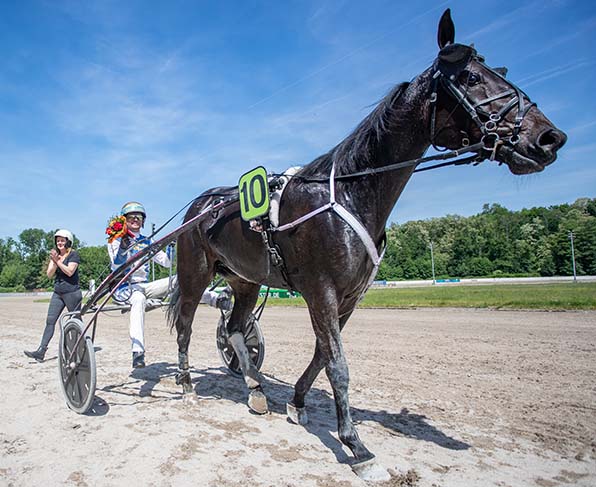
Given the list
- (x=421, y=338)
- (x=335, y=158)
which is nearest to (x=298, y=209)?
(x=335, y=158)

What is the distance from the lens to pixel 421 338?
7875mm

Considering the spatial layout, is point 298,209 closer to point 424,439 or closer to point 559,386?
point 424,439

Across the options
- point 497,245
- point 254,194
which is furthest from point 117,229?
point 497,245

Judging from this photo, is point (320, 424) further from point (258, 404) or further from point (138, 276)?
point (138, 276)

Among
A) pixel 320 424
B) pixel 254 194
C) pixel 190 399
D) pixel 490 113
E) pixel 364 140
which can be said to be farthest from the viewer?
pixel 190 399

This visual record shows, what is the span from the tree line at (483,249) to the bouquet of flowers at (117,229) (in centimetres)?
5694

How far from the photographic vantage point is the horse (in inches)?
96.7

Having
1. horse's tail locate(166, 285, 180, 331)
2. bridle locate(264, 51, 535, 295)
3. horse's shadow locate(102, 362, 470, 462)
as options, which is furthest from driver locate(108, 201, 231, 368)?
bridle locate(264, 51, 535, 295)

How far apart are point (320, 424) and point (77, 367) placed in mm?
2295

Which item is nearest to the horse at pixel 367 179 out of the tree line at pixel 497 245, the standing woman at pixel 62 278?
the standing woman at pixel 62 278

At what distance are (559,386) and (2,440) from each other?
16.3 ft

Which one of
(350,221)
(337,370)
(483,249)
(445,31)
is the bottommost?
(337,370)

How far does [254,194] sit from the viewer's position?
11.2 ft

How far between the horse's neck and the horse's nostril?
69 centimetres
